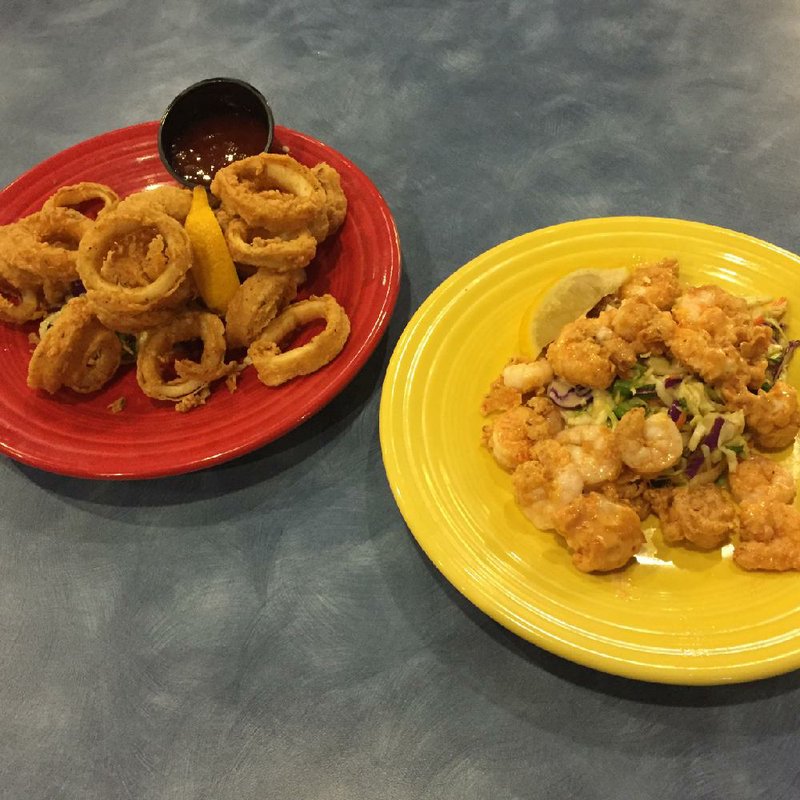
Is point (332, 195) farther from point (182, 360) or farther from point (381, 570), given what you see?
point (381, 570)

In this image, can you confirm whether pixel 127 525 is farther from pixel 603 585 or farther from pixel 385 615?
pixel 603 585

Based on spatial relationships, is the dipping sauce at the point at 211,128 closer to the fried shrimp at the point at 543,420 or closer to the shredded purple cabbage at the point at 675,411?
the fried shrimp at the point at 543,420

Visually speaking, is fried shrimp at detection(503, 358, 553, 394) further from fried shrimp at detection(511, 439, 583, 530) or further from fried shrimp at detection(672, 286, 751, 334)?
fried shrimp at detection(672, 286, 751, 334)

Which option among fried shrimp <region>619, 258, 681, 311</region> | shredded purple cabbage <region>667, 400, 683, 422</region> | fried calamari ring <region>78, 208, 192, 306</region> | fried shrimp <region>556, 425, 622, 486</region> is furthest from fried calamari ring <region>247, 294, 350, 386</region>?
shredded purple cabbage <region>667, 400, 683, 422</region>

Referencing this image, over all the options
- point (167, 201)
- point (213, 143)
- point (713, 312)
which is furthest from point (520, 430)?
point (213, 143)

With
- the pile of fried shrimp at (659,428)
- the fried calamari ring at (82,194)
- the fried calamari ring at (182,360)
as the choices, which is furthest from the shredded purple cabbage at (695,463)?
the fried calamari ring at (82,194)

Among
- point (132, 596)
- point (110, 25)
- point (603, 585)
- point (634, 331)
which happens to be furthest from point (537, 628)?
point (110, 25)

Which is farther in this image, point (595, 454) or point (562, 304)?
point (562, 304)
